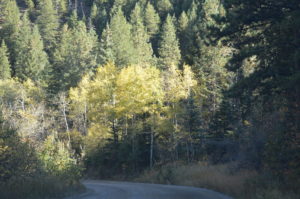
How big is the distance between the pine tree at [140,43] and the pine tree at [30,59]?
16220 millimetres

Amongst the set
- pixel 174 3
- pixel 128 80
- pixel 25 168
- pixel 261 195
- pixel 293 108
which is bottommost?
pixel 261 195

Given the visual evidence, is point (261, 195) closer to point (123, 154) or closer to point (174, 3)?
point (123, 154)

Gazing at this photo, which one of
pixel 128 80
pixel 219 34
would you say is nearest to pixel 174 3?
pixel 128 80

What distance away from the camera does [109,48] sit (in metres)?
66.7

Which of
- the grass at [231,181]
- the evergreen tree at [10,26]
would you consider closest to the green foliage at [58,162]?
the grass at [231,181]

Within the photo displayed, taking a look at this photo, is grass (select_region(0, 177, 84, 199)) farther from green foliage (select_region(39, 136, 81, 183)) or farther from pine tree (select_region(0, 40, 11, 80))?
pine tree (select_region(0, 40, 11, 80))

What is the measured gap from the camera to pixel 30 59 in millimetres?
71500

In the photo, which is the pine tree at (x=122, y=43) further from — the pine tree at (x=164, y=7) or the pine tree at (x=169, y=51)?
the pine tree at (x=164, y=7)

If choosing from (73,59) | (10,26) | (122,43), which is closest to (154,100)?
(122,43)

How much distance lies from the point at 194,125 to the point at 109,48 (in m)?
30.1

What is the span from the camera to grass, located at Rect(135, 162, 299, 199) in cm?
1475

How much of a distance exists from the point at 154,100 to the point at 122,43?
2593 cm

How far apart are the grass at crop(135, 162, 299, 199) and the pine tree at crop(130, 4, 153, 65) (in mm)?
30679

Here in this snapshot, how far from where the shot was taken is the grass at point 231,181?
14750 millimetres
